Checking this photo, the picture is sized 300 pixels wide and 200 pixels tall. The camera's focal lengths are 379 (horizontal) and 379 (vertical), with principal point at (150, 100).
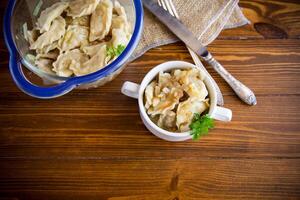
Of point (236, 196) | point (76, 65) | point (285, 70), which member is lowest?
point (236, 196)

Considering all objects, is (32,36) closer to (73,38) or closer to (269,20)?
(73,38)

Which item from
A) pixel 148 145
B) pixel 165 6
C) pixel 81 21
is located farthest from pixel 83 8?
pixel 148 145

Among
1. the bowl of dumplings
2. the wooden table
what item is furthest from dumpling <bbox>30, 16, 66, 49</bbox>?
the wooden table

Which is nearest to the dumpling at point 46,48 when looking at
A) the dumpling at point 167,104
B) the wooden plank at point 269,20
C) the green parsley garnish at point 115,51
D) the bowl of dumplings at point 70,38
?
the bowl of dumplings at point 70,38

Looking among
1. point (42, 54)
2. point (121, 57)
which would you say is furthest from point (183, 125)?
point (42, 54)

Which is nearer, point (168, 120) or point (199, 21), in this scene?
point (168, 120)

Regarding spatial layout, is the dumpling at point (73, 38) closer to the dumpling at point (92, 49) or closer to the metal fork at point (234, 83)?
the dumpling at point (92, 49)

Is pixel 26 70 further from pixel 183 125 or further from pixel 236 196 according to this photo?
pixel 236 196
